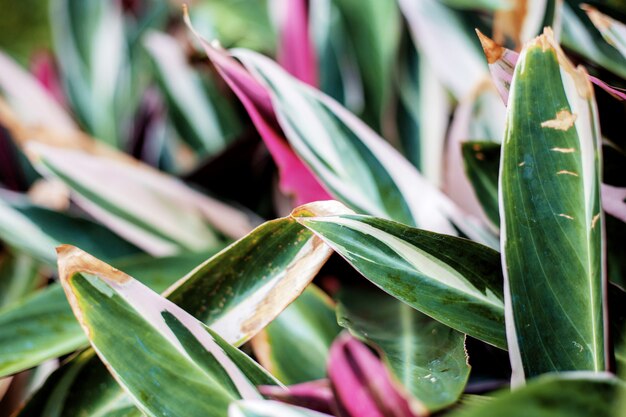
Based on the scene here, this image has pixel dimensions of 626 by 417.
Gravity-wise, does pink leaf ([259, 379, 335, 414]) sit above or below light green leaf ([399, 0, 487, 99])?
below

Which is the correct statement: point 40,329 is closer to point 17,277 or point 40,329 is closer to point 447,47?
point 17,277

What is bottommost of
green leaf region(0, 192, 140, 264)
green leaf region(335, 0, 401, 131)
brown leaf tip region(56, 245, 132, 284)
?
green leaf region(0, 192, 140, 264)

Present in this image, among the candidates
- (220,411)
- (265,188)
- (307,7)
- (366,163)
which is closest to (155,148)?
(265,188)

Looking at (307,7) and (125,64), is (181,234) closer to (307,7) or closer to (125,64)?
(307,7)

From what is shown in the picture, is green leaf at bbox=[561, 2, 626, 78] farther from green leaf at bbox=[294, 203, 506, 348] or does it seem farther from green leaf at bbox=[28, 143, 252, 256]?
green leaf at bbox=[28, 143, 252, 256]

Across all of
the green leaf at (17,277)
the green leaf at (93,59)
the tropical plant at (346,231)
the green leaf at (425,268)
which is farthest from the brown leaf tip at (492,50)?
the green leaf at (93,59)

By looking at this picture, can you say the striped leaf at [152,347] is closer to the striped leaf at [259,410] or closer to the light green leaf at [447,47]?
the striped leaf at [259,410]

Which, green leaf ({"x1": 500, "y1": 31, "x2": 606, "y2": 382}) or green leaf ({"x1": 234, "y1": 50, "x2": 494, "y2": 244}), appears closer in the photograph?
green leaf ({"x1": 500, "y1": 31, "x2": 606, "y2": 382})

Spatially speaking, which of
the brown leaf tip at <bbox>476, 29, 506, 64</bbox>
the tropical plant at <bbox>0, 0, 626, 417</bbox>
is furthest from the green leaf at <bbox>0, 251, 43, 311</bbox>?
the brown leaf tip at <bbox>476, 29, 506, 64</bbox>
